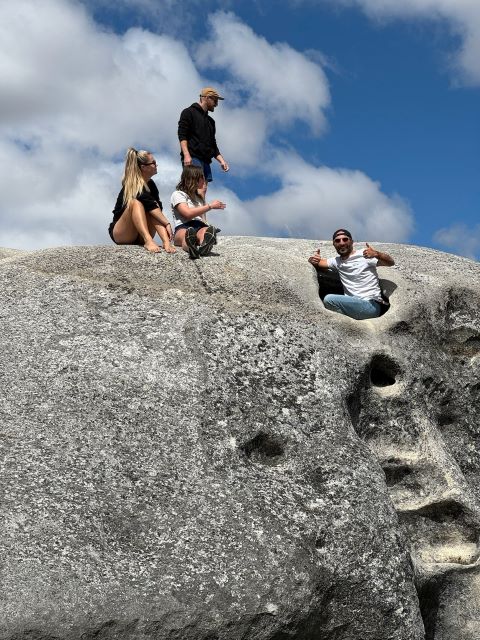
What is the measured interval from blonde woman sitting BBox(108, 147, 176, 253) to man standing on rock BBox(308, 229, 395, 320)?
7.37 feet

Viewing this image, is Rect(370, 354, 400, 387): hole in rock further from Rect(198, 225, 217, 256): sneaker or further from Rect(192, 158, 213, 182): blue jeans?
Rect(192, 158, 213, 182): blue jeans

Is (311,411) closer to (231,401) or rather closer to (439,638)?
(231,401)

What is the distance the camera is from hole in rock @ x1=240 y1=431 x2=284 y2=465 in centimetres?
1048

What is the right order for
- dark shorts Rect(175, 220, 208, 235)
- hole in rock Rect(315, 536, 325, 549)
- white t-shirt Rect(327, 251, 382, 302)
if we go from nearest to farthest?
hole in rock Rect(315, 536, 325, 549), white t-shirt Rect(327, 251, 382, 302), dark shorts Rect(175, 220, 208, 235)

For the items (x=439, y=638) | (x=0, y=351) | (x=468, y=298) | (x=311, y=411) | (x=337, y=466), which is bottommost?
(x=439, y=638)

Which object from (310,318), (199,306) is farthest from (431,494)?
(199,306)

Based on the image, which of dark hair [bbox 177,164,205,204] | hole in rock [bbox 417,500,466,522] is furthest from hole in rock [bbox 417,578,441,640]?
dark hair [bbox 177,164,205,204]

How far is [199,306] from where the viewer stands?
450 inches

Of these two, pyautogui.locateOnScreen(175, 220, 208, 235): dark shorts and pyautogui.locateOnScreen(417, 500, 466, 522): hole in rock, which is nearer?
pyautogui.locateOnScreen(417, 500, 466, 522): hole in rock

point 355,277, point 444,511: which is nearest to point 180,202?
point 355,277

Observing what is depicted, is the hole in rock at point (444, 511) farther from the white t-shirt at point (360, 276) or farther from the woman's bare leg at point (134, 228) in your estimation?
the woman's bare leg at point (134, 228)

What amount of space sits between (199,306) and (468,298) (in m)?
4.47

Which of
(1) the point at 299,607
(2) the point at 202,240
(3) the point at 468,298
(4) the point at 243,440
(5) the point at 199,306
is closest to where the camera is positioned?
(1) the point at 299,607

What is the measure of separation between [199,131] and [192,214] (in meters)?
2.74
